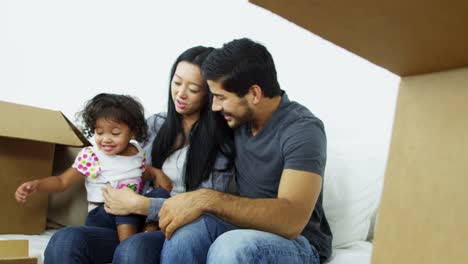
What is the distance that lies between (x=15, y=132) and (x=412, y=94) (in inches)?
49.0

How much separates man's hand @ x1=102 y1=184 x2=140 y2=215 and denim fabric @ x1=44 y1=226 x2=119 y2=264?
A: 0.20 feet

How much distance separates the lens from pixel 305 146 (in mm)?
1296

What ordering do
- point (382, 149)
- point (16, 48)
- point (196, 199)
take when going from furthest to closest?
point (16, 48) → point (382, 149) → point (196, 199)

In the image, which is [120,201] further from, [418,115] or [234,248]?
[418,115]

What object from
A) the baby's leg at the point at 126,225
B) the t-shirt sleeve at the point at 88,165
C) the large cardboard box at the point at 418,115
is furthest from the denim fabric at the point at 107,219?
the large cardboard box at the point at 418,115

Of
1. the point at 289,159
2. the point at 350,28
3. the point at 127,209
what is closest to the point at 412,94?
the point at 350,28

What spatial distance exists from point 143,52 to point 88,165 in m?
0.81

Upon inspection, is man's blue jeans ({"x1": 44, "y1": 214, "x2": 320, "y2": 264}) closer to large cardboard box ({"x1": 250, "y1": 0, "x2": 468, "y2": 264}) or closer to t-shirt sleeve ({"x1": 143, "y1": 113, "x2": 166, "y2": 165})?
t-shirt sleeve ({"x1": 143, "y1": 113, "x2": 166, "y2": 165})

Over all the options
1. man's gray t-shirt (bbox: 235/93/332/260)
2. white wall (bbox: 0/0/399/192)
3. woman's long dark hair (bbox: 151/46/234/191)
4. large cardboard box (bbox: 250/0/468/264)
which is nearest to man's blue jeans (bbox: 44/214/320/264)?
man's gray t-shirt (bbox: 235/93/332/260)

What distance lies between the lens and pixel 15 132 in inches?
60.9

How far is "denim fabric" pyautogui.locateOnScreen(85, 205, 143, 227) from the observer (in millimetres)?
1470

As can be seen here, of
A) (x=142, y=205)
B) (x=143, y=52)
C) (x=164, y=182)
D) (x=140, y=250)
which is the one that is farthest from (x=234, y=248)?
(x=143, y=52)

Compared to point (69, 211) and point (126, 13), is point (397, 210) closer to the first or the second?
point (69, 211)

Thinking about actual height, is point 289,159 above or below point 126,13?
below
